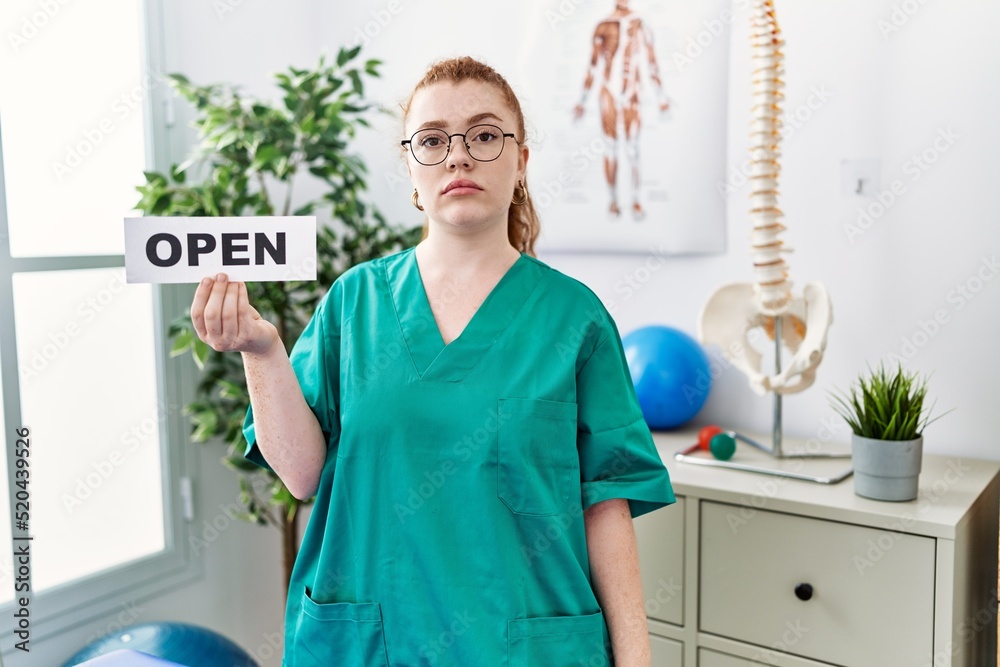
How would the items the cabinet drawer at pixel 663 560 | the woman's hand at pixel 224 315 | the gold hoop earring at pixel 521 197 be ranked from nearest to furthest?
the woman's hand at pixel 224 315 < the gold hoop earring at pixel 521 197 < the cabinet drawer at pixel 663 560

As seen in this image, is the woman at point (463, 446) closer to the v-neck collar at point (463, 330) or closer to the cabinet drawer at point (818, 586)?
the v-neck collar at point (463, 330)

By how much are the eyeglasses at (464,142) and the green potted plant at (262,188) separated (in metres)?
0.74

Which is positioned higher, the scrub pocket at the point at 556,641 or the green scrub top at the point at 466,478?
the green scrub top at the point at 466,478

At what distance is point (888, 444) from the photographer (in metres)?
1.50

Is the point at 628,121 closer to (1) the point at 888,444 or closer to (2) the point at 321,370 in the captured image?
(1) the point at 888,444

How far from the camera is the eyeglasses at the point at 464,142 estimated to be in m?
1.13

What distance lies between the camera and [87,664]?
126cm

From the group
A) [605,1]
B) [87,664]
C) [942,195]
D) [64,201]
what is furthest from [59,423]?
[942,195]

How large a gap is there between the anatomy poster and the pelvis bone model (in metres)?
0.32

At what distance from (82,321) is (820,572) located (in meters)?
1.59

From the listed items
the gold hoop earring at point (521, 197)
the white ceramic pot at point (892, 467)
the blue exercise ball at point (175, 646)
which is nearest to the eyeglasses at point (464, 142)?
the gold hoop earring at point (521, 197)

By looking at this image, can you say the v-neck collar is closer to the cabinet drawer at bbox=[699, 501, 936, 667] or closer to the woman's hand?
the woman's hand

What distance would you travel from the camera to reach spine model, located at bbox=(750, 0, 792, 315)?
1677mm

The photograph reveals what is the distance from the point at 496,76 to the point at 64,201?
3.92ft
